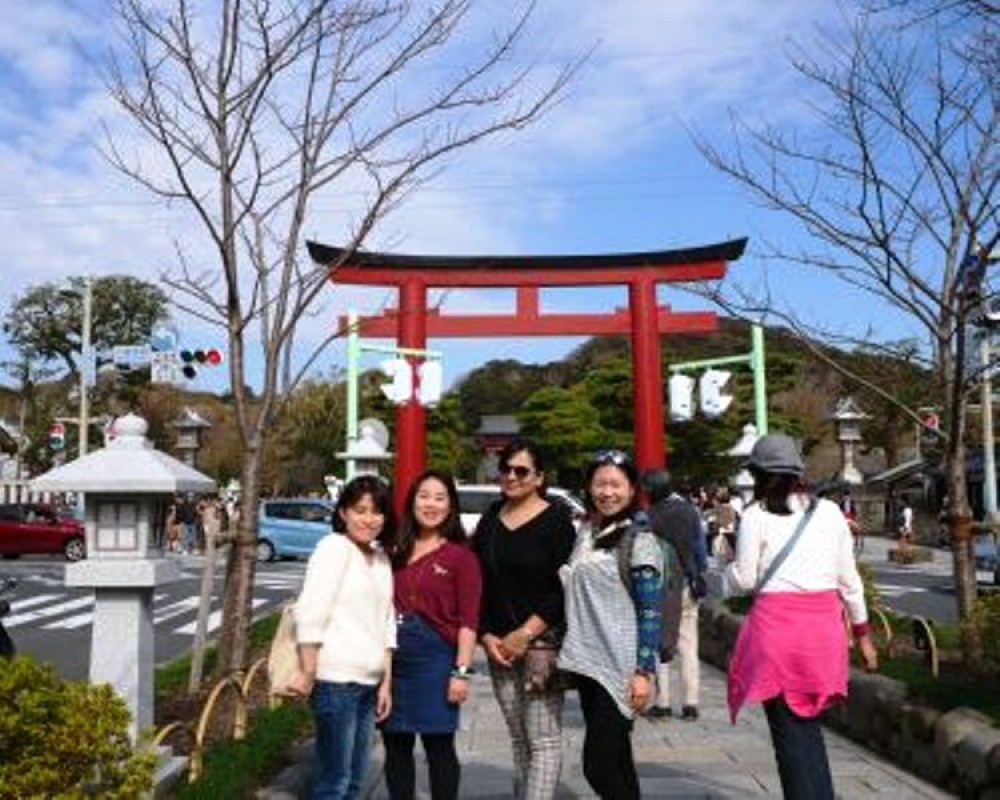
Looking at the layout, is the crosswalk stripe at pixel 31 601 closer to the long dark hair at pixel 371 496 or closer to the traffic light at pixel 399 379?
the traffic light at pixel 399 379

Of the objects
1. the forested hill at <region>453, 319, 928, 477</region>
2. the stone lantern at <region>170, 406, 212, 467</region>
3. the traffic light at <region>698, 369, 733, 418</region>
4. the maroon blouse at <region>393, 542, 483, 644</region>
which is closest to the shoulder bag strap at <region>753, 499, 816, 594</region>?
the maroon blouse at <region>393, 542, 483, 644</region>

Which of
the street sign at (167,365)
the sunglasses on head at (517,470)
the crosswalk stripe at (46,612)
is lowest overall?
the crosswalk stripe at (46,612)

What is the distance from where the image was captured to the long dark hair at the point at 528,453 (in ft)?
15.3

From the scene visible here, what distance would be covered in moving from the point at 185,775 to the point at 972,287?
18.0ft

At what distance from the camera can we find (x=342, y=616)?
4.34 metres

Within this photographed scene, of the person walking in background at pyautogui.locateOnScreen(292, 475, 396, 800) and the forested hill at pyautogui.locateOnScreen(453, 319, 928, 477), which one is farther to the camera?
the forested hill at pyautogui.locateOnScreen(453, 319, 928, 477)

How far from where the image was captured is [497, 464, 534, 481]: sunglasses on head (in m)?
4.61

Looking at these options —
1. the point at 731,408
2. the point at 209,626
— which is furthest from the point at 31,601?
the point at 731,408

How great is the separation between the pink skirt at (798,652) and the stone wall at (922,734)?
125 cm

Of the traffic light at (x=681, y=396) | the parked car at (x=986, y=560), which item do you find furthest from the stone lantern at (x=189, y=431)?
the parked car at (x=986, y=560)

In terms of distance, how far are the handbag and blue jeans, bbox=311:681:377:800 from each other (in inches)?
4.2

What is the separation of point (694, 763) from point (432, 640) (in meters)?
2.68

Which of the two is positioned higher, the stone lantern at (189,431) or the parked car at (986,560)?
the stone lantern at (189,431)

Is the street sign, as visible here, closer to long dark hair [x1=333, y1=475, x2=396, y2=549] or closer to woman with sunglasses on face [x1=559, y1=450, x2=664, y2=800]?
long dark hair [x1=333, y1=475, x2=396, y2=549]
